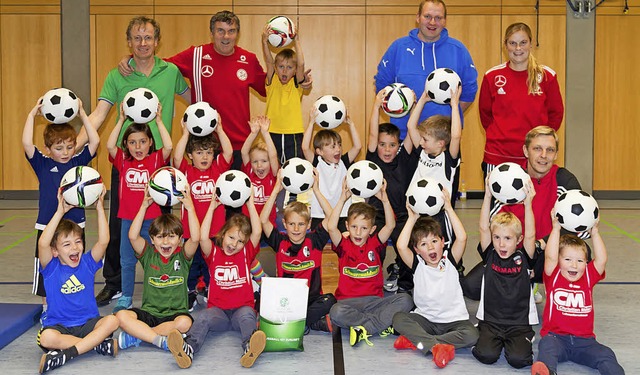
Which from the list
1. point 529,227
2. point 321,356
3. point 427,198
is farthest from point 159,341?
point 529,227

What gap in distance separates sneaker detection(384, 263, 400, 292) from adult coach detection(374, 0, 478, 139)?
4.17ft

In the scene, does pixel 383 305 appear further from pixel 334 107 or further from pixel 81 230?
pixel 81 230

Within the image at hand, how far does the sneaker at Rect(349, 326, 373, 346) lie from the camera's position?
5.38 metres

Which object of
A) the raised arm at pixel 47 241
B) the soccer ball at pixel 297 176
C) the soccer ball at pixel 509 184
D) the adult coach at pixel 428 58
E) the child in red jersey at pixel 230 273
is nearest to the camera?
the raised arm at pixel 47 241

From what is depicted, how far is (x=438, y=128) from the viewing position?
6.27 metres

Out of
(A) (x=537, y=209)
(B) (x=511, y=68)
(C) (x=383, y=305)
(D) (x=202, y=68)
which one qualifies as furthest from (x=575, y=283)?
(D) (x=202, y=68)

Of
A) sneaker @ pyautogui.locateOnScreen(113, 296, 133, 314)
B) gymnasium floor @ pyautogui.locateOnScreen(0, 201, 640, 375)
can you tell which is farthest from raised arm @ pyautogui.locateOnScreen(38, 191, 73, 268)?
sneaker @ pyautogui.locateOnScreen(113, 296, 133, 314)

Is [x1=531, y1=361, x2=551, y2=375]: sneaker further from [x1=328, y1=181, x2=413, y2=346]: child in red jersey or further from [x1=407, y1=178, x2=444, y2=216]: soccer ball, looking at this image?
[x1=407, y1=178, x2=444, y2=216]: soccer ball

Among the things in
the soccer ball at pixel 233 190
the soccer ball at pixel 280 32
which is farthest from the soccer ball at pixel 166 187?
the soccer ball at pixel 280 32

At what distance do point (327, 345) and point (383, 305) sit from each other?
21.2 inches

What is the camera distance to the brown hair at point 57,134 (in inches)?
233

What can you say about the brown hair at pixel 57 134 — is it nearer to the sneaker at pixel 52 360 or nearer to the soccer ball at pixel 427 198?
the sneaker at pixel 52 360

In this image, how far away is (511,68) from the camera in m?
6.59

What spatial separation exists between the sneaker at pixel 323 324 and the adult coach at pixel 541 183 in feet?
3.44
